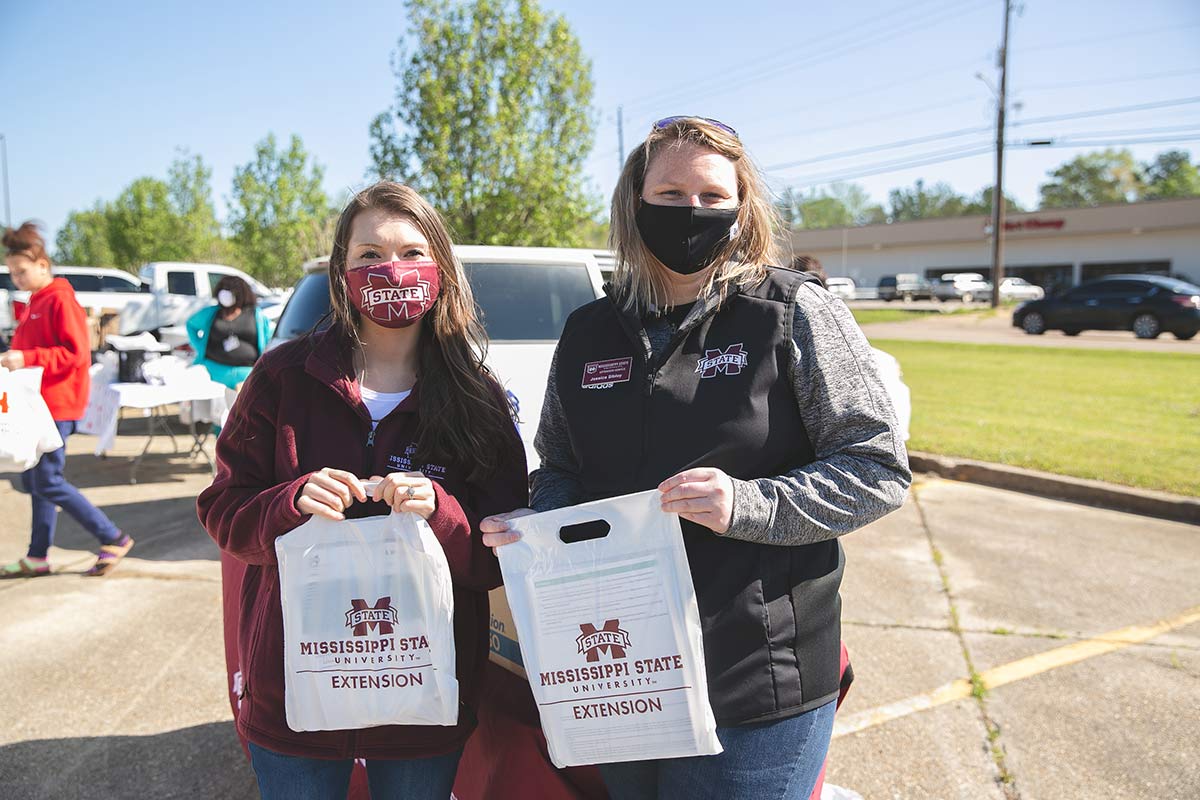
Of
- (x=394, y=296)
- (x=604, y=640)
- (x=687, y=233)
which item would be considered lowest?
(x=604, y=640)

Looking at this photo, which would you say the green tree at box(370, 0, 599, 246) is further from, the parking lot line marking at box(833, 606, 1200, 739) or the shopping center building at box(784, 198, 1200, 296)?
the shopping center building at box(784, 198, 1200, 296)

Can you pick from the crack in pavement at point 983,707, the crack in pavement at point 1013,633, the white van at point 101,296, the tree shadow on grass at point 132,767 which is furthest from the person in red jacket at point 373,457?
the white van at point 101,296

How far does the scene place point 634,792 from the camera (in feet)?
5.45

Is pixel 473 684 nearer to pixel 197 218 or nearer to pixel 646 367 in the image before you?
pixel 646 367

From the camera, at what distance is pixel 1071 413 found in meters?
9.59

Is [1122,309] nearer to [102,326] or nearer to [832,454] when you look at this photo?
[102,326]

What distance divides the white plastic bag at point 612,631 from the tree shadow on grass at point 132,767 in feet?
6.47

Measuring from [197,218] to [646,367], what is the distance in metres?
46.2

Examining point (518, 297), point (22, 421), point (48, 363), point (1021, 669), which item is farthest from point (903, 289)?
point (22, 421)

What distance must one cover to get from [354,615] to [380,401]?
488mm

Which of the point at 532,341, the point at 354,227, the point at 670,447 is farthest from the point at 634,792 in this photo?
the point at 532,341

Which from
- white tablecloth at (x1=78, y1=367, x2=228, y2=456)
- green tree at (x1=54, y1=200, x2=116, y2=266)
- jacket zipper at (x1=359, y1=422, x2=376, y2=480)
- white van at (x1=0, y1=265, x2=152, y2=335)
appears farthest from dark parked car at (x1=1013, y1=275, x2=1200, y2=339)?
green tree at (x1=54, y1=200, x2=116, y2=266)

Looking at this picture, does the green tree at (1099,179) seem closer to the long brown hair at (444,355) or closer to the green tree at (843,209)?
the green tree at (843,209)

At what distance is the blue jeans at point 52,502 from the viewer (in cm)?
473
